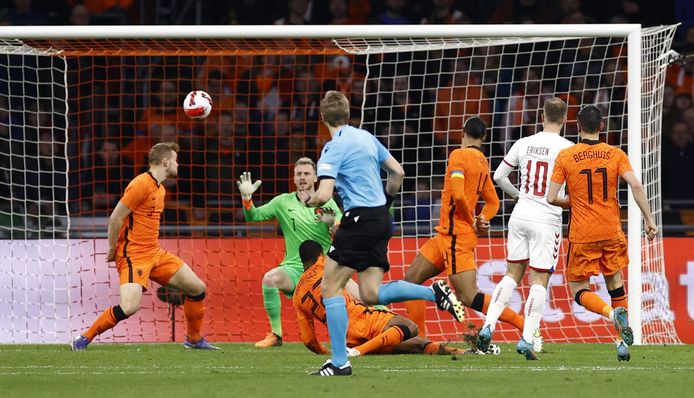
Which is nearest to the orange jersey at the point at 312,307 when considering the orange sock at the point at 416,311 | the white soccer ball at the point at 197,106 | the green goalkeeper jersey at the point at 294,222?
the orange sock at the point at 416,311

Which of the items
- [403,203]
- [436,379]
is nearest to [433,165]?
[403,203]

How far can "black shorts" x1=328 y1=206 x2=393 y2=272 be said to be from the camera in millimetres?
8594

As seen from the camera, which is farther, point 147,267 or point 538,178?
point 147,267

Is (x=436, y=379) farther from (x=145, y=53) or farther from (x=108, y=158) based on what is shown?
(x=108, y=158)

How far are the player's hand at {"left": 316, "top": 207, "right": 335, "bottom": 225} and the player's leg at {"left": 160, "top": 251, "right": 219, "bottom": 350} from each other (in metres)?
1.33

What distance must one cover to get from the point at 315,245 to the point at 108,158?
572cm

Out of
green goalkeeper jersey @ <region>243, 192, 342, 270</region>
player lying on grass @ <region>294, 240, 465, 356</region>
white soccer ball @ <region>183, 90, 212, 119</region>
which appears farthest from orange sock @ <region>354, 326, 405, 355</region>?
white soccer ball @ <region>183, 90, 212, 119</region>

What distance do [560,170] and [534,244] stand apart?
867 mm

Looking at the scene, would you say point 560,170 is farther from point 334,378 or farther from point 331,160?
point 334,378

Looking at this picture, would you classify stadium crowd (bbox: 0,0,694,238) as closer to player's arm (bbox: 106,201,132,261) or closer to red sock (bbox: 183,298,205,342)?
red sock (bbox: 183,298,205,342)

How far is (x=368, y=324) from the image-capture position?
35.6ft

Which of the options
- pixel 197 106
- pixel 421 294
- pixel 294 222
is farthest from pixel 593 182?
pixel 197 106

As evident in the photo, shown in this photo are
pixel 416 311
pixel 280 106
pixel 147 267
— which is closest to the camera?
pixel 416 311

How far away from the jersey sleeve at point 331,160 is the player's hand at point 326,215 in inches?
157
